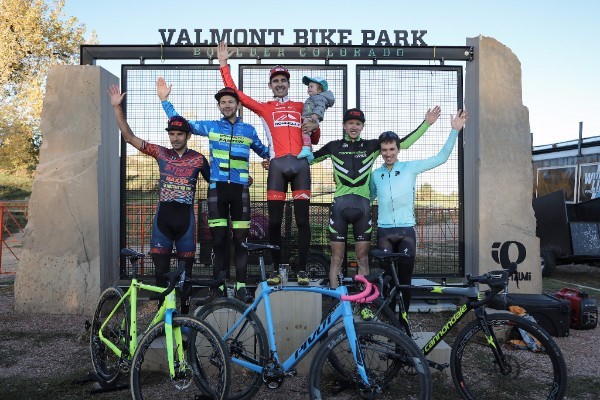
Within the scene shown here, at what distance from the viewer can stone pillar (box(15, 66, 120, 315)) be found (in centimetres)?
658

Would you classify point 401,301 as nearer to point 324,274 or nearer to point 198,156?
point 198,156

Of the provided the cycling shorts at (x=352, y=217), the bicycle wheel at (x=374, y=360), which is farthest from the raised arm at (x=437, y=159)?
the bicycle wheel at (x=374, y=360)

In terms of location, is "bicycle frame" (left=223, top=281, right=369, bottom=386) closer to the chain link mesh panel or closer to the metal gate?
the metal gate

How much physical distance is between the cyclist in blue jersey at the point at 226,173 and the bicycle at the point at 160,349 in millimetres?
1134

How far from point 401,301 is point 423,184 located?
3058mm

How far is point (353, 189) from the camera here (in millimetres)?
5039

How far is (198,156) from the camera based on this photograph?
5102mm

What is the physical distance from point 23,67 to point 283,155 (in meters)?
22.1

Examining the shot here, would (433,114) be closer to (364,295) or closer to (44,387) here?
(364,295)

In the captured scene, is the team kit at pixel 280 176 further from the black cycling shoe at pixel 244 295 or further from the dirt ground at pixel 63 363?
the dirt ground at pixel 63 363

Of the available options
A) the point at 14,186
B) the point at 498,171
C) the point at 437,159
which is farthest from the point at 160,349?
the point at 14,186

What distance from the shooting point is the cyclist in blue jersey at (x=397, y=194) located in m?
4.66

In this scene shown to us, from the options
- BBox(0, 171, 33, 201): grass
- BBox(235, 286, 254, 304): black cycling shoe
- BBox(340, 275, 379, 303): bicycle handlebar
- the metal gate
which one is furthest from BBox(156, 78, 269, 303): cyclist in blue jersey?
BBox(0, 171, 33, 201): grass

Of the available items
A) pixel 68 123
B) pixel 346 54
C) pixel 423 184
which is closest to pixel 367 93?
pixel 346 54
